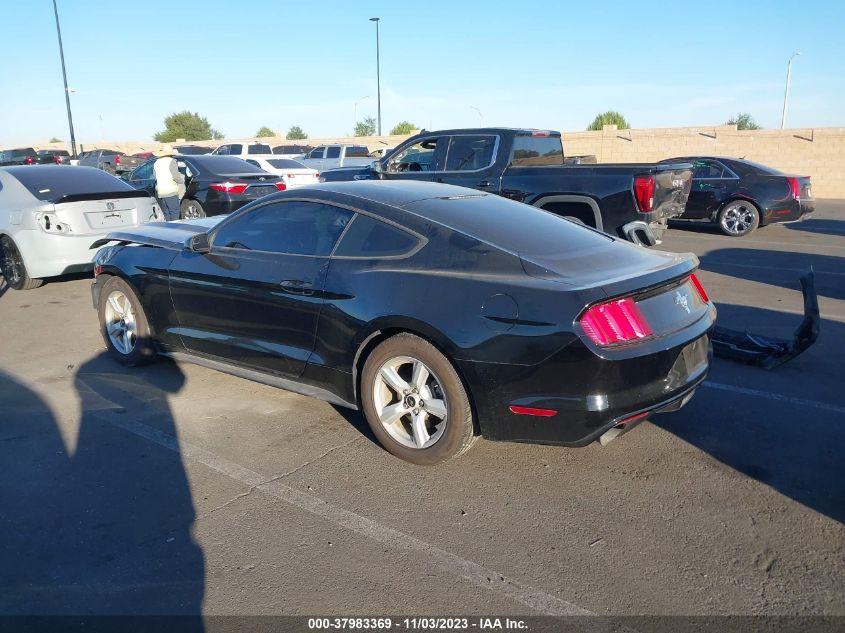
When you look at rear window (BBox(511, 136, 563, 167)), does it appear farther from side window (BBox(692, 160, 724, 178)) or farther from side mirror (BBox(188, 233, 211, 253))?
side mirror (BBox(188, 233, 211, 253))

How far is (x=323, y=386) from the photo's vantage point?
4.52 meters

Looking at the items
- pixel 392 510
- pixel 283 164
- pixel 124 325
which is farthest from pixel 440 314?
pixel 283 164

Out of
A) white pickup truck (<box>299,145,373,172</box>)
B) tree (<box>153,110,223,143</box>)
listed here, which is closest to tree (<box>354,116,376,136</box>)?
tree (<box>153,110,223,143</box>)

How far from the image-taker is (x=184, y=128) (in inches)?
2985

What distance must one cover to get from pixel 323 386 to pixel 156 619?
188cm

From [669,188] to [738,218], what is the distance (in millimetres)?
6153

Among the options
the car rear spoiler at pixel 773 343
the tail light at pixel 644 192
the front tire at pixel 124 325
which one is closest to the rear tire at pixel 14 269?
the front tire at pixel 124 325

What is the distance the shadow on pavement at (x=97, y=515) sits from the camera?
3031 mm

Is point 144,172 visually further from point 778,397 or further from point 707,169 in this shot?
point 778,397

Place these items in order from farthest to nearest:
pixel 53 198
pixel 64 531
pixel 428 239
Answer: pixel 53 198 < pixel 428 239 < pixel 64 531

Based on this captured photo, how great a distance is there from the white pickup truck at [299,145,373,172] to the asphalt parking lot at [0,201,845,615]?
20.2 metres

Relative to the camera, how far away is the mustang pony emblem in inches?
159

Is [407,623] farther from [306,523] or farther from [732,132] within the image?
[732,132]

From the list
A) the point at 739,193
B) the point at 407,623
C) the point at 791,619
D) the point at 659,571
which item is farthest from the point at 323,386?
the point at 739,193
